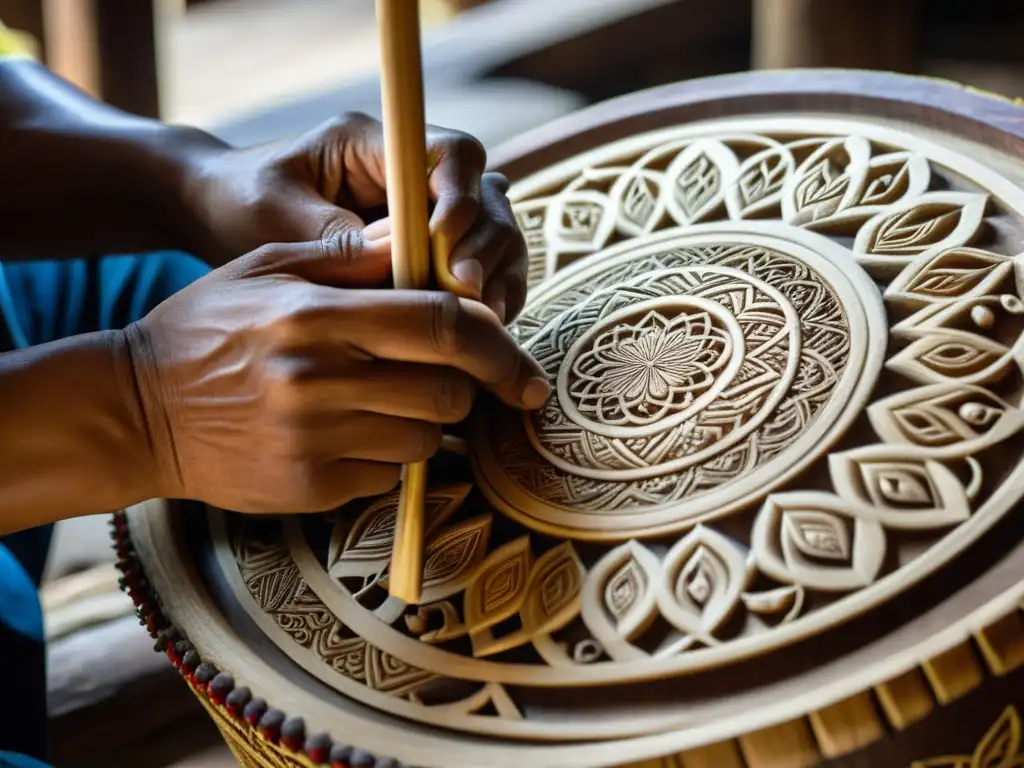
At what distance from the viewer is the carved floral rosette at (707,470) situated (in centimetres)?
72

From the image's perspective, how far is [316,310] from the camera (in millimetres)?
746

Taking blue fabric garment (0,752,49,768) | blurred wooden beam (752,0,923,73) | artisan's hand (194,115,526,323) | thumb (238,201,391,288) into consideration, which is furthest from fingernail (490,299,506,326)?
blurred wooden beam (752,0,923,73)

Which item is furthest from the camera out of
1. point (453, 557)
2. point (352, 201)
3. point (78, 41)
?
point (78, 41)

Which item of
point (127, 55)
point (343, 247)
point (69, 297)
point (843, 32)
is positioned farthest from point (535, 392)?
point (127, 55)

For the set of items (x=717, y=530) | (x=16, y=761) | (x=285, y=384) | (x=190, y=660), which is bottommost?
(x=16, y=761)

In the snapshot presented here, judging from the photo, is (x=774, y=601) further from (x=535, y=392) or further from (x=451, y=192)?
(x=451, y=192)

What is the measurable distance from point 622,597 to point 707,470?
4.5 inches

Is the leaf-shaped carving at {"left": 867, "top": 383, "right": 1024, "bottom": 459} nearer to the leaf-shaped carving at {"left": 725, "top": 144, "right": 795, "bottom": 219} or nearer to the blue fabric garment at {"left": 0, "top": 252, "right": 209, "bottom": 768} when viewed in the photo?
the leaf-shaped carving at {"left": 725, "top": 144, "right": 795, "bottom": 219}

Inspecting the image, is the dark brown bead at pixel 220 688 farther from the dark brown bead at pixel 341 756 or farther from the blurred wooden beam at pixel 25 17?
the blurred wooden beam at pixel 25 17

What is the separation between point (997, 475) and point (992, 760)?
7.1 inches

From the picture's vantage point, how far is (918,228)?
890mm

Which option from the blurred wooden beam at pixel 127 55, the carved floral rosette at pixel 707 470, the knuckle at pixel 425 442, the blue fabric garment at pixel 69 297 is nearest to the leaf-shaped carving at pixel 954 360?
the carved floral rosette at pixel 707 470

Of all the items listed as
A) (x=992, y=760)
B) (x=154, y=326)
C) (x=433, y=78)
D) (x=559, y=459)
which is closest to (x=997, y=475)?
(x=992, y=760)

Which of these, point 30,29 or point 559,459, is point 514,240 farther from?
point 30,29
